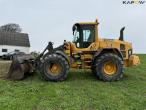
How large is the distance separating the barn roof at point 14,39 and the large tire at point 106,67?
149 ft

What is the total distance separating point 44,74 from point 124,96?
5076 millimetres

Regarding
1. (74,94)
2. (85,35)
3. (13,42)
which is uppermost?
(85,35)

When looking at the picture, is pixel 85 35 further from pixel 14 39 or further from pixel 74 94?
pixel 14 39

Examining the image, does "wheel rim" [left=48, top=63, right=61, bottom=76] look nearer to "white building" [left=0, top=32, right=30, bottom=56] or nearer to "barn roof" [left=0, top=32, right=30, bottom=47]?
"white building" [left=0, top=32, right=30, bottom=56]

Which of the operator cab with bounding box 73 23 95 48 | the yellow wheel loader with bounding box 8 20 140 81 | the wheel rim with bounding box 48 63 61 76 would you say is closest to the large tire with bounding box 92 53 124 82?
the yellow wheel loader with bounding box 8 20 140 81

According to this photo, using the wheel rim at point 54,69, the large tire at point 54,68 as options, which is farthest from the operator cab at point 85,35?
the wheel rim at point 54,69

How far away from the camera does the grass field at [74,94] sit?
452 inches

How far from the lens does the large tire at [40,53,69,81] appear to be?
16922 mm

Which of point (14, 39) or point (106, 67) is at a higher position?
point (14, 39)

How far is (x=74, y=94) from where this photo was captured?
1330 centimetres

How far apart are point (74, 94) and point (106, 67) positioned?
4463 millimetres

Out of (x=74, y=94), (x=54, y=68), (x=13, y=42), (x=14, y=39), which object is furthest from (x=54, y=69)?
(x=14, y=39)

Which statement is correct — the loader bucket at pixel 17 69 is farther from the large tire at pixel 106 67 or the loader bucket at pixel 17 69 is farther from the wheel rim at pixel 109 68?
the wheel rim at pixel 109 68

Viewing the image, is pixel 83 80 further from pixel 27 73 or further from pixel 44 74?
pixel 27 73
